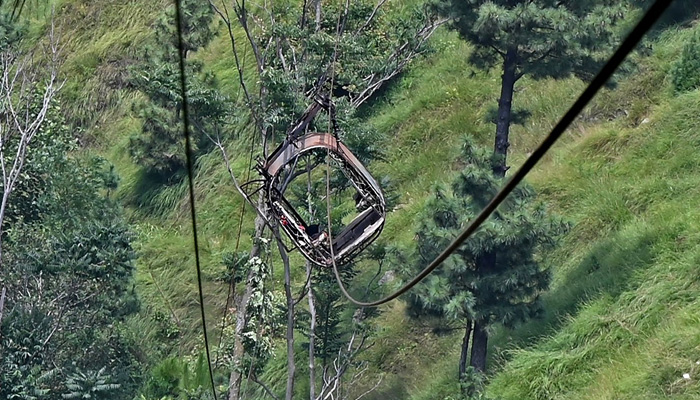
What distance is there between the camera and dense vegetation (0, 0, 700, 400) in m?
14.8

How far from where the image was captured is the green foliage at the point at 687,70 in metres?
18.2

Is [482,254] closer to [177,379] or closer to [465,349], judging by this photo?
[465,349]

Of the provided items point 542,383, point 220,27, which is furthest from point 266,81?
point 220,27

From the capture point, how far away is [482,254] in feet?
49.9

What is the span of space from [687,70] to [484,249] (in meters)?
5.43

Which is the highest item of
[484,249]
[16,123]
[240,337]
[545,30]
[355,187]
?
[16,123]

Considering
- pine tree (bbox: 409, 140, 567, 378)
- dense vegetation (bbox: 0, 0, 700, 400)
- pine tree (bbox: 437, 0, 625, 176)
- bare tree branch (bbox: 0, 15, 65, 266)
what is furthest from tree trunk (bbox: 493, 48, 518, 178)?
bare tree branch (bbox: 0, 15, 65, 266)

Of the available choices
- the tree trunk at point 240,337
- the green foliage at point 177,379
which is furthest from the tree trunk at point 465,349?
the green foliage at point 177,379

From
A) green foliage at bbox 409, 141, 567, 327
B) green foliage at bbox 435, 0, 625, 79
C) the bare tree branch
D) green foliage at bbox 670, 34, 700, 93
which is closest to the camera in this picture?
green foliage at bbox 409, 141, 567, 327

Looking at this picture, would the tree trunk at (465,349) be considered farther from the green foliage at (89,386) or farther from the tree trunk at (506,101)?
the green foliage at (89,386)

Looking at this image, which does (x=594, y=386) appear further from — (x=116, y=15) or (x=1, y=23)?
(x=116, y=15)

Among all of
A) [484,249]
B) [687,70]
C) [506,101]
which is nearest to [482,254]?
[484,249]

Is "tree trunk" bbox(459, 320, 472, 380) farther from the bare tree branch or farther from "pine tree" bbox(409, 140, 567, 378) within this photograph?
the bare tree branch

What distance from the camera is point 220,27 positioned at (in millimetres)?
26047
